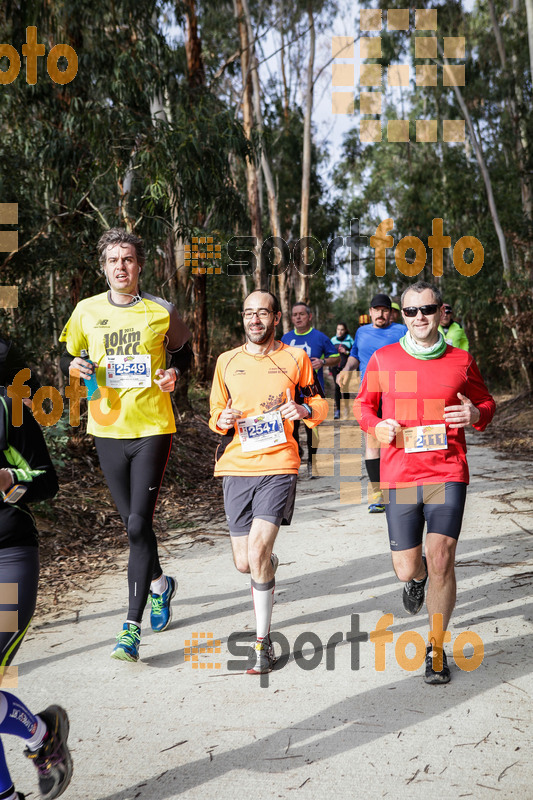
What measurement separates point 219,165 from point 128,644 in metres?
8.08

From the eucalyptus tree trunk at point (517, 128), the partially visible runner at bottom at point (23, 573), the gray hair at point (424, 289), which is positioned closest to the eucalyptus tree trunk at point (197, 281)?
the eucalyptus tree trunk at point (517, 128)

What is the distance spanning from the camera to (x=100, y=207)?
10.2m

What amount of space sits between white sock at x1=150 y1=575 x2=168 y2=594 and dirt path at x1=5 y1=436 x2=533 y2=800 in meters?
0.24

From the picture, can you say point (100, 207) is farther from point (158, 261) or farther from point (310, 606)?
point (310, 606)

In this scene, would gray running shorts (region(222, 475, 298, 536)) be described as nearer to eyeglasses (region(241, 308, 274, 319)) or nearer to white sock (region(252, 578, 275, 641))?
white sock (region(252, 578, 275, 641))

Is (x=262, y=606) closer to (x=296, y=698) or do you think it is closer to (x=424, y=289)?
(x=296, y=698)

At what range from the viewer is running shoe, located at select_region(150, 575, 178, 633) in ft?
15.4

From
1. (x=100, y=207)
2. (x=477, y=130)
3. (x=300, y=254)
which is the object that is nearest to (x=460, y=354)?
(x=100, y=207)

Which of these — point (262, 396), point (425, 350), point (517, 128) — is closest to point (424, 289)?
point (425, 350)

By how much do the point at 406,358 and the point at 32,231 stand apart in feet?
24.3

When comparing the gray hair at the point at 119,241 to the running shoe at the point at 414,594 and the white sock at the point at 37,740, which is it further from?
the white sock at the point at 37,740

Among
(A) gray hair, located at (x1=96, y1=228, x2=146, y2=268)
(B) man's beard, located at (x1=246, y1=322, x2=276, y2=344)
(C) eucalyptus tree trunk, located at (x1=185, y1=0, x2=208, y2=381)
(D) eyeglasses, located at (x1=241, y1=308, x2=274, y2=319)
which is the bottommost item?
(B) man's beard, located at (x1=246, y1=322, x2=276, y2=344)

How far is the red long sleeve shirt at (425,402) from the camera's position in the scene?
4004mm

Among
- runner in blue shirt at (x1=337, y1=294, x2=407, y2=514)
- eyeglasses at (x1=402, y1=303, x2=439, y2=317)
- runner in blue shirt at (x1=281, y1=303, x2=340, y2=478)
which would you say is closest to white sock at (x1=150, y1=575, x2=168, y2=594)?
eyeglasses at (x1=402, y1=303, x2=439, y2=317)
